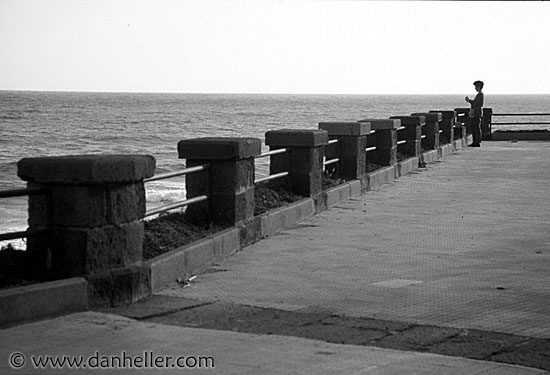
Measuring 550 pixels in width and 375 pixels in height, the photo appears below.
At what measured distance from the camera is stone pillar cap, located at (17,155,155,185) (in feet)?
25.2

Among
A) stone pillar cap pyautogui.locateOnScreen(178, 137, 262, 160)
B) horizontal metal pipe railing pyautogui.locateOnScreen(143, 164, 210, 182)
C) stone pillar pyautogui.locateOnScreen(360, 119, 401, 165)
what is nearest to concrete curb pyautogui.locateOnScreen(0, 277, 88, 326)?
horizontal metal pipe railing pyautogui.locateOnScreen(143, 164, 210, 182)

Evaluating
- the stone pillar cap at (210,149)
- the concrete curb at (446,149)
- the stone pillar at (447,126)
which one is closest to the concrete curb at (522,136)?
the stone pillar at (447,126)

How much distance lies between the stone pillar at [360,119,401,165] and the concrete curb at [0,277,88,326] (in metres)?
12.2

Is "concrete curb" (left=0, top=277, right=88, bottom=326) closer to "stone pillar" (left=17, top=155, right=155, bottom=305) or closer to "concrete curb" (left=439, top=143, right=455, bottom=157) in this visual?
"stone pillar" (left=17, top=155, right=155, bottom=305)

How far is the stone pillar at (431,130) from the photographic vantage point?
24.8 m

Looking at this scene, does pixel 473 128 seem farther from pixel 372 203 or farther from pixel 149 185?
pixel 372 203

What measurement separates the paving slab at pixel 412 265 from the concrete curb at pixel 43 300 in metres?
1.15

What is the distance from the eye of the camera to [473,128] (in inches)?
1196

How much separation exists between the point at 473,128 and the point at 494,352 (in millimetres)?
24396

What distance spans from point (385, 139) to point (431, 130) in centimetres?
584

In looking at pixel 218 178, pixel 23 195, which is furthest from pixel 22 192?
pixel 218 178

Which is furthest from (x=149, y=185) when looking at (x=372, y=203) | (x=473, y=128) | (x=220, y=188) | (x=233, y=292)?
(x=233, y=292)

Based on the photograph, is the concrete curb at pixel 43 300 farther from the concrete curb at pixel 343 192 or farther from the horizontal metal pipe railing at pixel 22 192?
the concrete curb at pixel 343 192

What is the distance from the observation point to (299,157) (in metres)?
13.9
